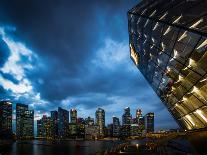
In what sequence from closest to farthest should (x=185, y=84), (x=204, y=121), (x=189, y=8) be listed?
(x=189, y=8), (x=185, y=84), (x=204, y=121)

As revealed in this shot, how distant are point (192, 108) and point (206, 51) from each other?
12.4 meters

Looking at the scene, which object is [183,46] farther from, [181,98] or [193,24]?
[181,98]

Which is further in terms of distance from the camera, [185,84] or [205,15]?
[185,84]

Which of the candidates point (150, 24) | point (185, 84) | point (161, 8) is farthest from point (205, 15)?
point (185, 84)

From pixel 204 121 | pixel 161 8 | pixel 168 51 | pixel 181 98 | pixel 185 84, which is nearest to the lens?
pixel 161 8

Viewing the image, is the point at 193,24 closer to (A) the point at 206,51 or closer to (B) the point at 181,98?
(A) the point at 206,51

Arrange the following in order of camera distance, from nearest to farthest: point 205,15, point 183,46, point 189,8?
point 205,15
point 189,8
point 183,46

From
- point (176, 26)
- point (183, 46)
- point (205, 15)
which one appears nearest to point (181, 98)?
point (183, 46)

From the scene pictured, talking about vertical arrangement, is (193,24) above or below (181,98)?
above

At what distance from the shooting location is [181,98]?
30.2m

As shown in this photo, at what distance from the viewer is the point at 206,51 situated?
17.3m

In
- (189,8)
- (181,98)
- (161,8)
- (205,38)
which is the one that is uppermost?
(161,8)

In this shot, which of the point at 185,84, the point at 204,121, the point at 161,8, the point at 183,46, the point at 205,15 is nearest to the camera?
the point at 205,15

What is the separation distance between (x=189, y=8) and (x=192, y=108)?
1401cm
